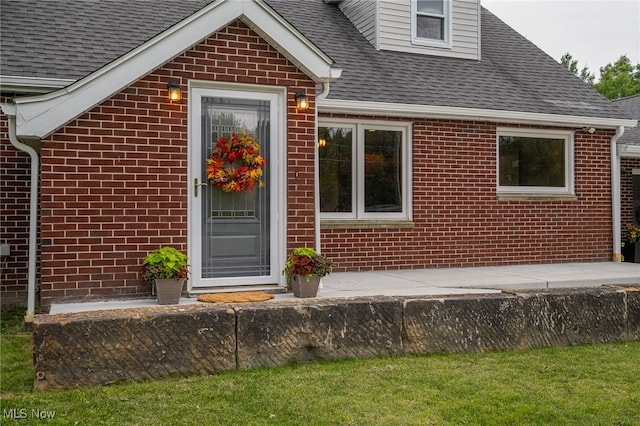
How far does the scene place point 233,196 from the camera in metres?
6.49

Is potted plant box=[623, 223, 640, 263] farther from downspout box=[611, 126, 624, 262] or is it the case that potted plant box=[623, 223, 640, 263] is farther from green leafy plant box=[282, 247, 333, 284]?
green leafy plant box=[282, 247, 333, 284]

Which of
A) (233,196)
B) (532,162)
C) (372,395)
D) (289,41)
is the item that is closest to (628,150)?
(532,162)

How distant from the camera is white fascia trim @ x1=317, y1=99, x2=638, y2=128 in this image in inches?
341

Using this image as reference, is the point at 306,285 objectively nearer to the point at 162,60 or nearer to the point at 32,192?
the point at 162,60

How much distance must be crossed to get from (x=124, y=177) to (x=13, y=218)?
2.38 m

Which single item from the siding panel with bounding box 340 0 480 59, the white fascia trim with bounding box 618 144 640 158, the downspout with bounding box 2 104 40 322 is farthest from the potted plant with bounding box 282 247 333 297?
the white fascia trim with bounding box 618 144 640 158

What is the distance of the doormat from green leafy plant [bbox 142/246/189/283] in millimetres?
364

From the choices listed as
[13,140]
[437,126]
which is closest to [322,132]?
[437,126]

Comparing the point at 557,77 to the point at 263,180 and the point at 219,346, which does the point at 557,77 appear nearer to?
the point at 263,180

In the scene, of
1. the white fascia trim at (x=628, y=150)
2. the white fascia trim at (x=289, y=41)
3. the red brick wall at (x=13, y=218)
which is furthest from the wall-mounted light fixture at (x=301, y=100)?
the white fascia trim at (x=628, y=150)

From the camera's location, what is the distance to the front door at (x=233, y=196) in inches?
250

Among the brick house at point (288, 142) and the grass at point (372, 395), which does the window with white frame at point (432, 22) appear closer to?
the brick house at point (288, 142)

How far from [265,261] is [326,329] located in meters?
2.04

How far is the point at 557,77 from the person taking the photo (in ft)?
38.4
